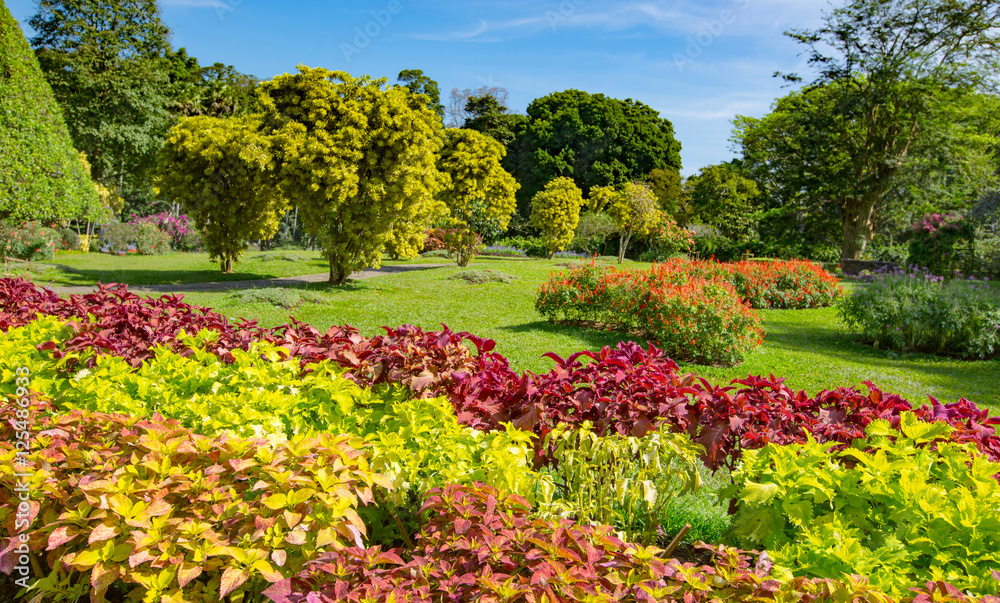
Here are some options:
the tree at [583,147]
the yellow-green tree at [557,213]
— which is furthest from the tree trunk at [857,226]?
the tree at [583,147]

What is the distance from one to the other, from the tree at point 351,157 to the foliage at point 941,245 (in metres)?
17.9

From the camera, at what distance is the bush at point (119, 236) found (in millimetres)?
26250

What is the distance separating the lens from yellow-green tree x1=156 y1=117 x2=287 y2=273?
15547mm

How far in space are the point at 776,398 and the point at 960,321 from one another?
8428 mm

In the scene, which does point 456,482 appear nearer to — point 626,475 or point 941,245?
point 626,475

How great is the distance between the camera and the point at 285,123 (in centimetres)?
1455

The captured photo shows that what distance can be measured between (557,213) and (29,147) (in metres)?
19.8

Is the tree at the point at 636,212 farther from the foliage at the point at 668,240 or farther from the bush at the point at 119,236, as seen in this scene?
the bush at the point at 119,236

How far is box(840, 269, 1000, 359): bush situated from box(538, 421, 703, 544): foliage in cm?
880

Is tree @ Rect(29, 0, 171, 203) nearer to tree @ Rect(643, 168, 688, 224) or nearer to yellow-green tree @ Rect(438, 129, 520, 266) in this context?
yellow-green tree @ Rect(438, 129, 520, 266)

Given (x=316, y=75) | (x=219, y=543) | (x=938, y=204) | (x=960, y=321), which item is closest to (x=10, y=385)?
(x=219, y=543)

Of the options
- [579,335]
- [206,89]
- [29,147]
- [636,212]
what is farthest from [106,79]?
[579,335]

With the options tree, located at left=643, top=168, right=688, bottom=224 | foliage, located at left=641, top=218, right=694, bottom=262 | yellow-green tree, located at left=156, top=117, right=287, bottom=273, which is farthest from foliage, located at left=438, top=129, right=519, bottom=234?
tree, located at left=643, top=168, right=688, bottom=224

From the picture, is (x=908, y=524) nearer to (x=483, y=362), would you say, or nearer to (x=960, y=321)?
(x=483, y=362)
